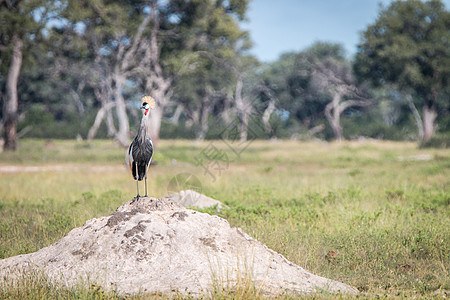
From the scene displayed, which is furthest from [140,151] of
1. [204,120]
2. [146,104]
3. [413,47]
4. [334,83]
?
[204,120]

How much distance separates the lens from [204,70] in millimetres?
30656

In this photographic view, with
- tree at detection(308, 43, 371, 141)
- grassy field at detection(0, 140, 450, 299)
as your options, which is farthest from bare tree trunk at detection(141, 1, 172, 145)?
tree at detection(308, 43, 371, 141)

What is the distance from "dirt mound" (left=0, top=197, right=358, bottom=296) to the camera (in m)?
4.96

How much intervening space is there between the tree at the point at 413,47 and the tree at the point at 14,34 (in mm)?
22613

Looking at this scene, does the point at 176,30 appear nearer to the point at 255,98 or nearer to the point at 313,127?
the point at 255,98

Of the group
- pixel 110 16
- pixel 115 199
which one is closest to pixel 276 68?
pixel 110 16

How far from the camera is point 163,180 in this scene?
13.3 metres

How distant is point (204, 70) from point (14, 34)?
1211 cm

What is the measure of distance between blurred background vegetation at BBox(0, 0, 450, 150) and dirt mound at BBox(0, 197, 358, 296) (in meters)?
6.83

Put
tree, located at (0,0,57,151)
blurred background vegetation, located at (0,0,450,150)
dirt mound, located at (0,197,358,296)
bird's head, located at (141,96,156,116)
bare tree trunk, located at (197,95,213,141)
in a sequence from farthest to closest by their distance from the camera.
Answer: bare tree trunk, located at (197,95,213,141)
blurred background vegetation, located at (0,0,450,150)
tree, located at (0,0,57,151)
bird's head, located at (141,96,156,116)
dirt mound, located at (0,197,358,296)

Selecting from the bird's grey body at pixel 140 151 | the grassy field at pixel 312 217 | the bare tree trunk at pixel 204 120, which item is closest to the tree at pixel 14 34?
the grassy field at pixel 312 217

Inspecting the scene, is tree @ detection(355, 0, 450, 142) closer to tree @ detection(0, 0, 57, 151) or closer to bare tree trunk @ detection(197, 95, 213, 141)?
bare tree trunk @ detection(197, 95, 213, 141)

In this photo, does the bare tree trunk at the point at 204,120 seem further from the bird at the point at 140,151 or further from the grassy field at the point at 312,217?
the bird at the point at 140,151

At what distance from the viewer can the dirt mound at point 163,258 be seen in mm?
4961
